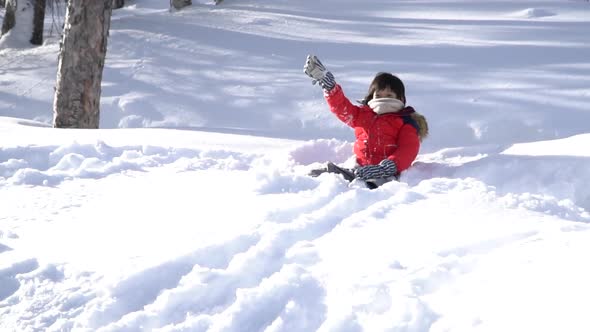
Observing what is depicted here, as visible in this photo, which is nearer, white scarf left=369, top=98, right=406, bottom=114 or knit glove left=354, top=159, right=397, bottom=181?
knit glove left=354, top=159, right=397, bottom=181

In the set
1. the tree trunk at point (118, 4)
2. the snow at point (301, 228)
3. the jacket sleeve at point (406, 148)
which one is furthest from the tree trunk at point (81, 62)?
the tree trunk at point (118, 4)

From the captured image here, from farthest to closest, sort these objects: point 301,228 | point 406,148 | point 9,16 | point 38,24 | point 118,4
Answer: point 118,4 < point 9,16 < point 38,24 < point 406,148 < point 301,228

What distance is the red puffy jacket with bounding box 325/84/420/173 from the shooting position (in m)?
4.29

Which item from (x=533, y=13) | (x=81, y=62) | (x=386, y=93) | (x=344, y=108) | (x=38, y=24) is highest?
(x=533, y=13)

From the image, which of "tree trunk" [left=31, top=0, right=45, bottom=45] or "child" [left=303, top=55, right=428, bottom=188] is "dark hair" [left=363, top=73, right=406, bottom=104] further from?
"tree trunk" [left=31, top=0, right=45, bottom=45]

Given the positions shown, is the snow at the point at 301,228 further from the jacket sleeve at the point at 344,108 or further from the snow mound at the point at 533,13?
the snow mound at the point at 533,13

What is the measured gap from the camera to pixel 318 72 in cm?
452

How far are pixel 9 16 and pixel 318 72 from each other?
33.1ft

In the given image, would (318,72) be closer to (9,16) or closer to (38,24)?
(38,24)

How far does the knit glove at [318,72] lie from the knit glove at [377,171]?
77 centimetres

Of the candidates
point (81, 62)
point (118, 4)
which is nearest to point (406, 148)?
point (81, 62)

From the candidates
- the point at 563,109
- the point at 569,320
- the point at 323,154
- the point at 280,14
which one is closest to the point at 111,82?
the point at 280,14

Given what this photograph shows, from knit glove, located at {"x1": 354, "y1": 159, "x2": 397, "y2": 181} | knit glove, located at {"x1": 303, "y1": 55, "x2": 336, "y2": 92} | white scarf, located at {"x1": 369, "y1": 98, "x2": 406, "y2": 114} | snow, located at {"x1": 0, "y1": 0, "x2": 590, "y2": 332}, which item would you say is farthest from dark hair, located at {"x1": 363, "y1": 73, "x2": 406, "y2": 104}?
knit glove, located at {"x1": 354, "y1": 159, "x2": 397, "y2": 181}

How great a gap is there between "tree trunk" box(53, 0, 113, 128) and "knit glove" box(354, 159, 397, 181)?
3.47 meters
